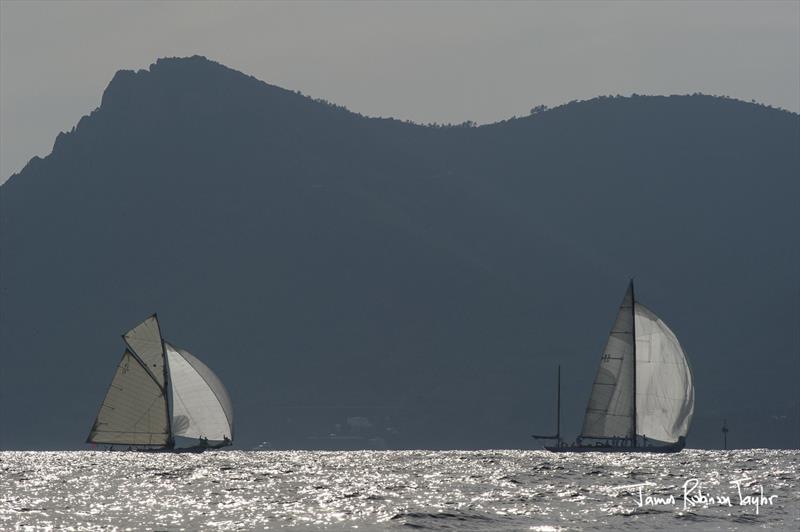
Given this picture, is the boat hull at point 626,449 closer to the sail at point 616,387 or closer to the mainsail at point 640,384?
the mainsail at point 640,384

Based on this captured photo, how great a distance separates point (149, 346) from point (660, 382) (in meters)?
42.1

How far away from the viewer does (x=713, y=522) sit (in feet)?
198

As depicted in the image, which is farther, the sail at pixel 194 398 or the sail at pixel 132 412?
the sail at pixel 132 412

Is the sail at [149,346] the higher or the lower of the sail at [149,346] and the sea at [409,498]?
the higher

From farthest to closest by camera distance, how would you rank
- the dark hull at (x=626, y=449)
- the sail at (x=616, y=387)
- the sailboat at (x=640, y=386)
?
the dark hull at (x=626, y=449), the sail at (x=616, y=387), the sailboat at (x=640, y=386)

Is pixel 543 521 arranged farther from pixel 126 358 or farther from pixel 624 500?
pixel 126 358

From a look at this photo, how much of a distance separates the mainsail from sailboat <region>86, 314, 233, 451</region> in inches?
1248

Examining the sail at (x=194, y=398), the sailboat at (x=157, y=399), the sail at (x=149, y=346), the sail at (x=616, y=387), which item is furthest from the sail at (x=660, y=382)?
the sail at (x=149, y=346)

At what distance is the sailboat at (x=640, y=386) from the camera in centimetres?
13088

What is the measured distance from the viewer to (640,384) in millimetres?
132750

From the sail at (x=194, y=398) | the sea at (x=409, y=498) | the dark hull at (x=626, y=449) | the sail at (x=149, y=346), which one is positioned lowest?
the sea at (x=409, y=498)

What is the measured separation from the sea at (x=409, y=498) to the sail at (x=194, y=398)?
19.0 metres

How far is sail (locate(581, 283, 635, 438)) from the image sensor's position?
133375 mm
